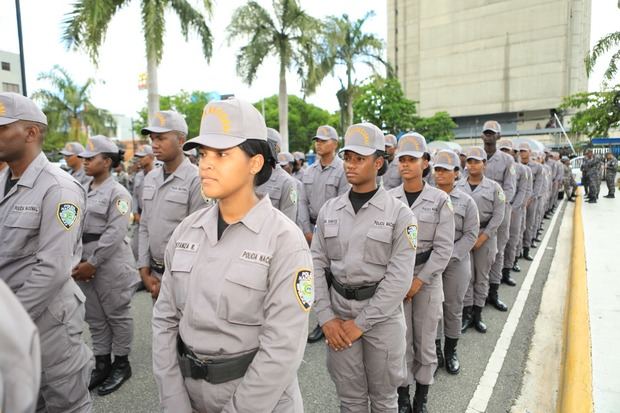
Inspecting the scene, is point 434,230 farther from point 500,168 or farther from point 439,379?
point 500,168

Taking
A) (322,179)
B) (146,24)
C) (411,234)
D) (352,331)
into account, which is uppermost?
(146,24)

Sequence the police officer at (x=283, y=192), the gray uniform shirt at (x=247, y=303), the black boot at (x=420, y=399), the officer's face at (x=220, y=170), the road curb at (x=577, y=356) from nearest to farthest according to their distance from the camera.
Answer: the gray uniform shirt at (x=247, y=303)
the officer's face at (x=220, y=170)
the road curb at (x=577, y=356)
the black boot at (x=420, y=399)
the police officer at (x=283, y=192)

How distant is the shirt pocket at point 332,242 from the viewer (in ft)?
9.31

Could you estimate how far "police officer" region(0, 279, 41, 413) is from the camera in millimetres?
683

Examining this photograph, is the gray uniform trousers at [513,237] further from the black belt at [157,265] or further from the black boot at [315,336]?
the black belt at [157,265]

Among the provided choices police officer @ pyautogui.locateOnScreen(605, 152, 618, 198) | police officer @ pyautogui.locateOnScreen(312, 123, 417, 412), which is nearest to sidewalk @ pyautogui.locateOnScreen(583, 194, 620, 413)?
police officer @ pyautogui.locateOnScreen(312, 123, 417, 412)

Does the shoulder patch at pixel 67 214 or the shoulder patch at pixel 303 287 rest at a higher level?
the shoulder patch at pixel 67 214

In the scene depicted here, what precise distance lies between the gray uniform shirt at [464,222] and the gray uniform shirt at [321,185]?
5.82 ft

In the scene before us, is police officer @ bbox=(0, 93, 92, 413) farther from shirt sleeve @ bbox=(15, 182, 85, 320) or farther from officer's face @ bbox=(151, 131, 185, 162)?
officer's face @ bbox=(151, 131, 185, 162)

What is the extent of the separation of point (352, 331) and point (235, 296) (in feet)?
3.68

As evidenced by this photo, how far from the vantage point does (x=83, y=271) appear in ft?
11.7

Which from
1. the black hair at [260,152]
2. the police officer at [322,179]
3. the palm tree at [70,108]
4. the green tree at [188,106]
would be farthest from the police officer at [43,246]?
the green tree at [188,106]

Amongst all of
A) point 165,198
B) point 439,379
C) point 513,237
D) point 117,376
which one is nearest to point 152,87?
point 165,198

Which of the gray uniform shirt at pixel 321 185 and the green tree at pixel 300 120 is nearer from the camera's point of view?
the gray uniform shirt at pixel 321 185
